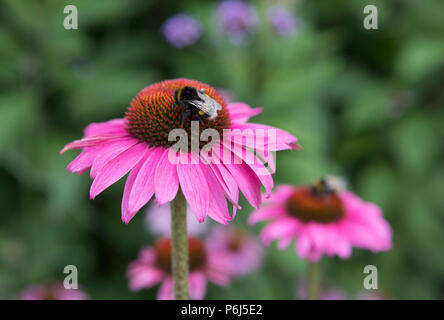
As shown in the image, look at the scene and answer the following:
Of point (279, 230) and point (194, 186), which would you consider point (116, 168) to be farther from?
point (279, 230)

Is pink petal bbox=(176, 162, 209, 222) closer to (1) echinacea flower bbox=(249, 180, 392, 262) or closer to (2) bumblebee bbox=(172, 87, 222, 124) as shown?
(2) bumblebee bbox=(172, 87, 222, 124)

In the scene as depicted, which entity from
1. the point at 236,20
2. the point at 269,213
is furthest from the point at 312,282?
the point at 236,20

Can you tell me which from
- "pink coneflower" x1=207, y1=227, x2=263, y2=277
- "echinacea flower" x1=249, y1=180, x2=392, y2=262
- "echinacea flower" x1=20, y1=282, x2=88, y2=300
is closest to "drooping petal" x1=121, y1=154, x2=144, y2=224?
"echinacea flower" x1=249, y1=180, x2=392, y2=262

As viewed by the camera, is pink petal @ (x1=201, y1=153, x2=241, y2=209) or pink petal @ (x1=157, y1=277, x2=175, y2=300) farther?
pink petal @ (x1=157, y1=277, x2=175, y2=300)

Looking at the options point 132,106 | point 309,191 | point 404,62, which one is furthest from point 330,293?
point 404,62

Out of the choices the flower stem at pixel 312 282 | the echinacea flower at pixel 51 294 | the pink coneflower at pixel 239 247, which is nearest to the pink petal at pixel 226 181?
the flower stem at pixel 312 282

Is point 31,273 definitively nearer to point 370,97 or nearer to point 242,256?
point 242,256
